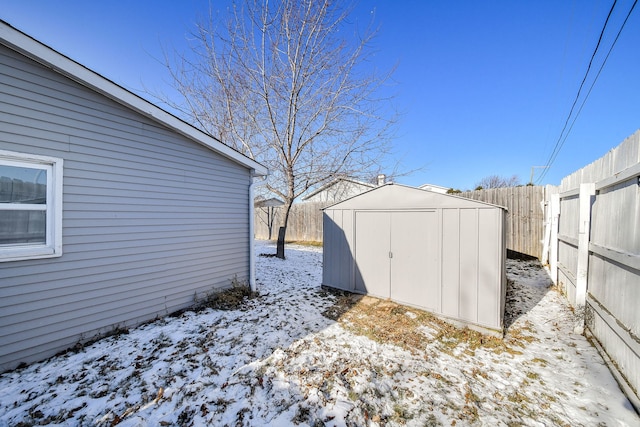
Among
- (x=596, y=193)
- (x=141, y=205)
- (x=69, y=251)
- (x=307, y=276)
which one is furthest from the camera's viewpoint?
(x=307, y=276)

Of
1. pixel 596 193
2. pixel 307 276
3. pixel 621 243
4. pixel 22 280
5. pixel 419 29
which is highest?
pixel 419 29

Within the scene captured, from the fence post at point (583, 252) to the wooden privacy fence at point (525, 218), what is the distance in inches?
198

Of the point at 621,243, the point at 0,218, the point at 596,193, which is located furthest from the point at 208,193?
the point at 596,193

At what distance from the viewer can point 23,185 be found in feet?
9.61

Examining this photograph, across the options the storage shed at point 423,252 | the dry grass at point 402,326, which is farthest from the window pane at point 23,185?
the storage shed at point 423,252

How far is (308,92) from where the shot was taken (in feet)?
27.7

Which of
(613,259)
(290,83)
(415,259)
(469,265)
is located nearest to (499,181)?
(290,83)

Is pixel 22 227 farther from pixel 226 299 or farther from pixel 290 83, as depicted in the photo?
pixel 290 83

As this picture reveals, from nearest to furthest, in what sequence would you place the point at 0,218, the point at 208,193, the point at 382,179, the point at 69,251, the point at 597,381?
the point at 597,381, the point at 0,218, the point at 69,251, the point at 208,193, the point at 382,179

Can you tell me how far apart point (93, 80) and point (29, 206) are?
1.84 metres

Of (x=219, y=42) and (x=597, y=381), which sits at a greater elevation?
(x=219, y=42)

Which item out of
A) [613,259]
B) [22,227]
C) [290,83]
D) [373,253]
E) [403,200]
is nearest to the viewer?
[613,259]

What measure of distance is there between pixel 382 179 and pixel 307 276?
3505 mm

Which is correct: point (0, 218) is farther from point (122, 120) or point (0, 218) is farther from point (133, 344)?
point (133, 344)
